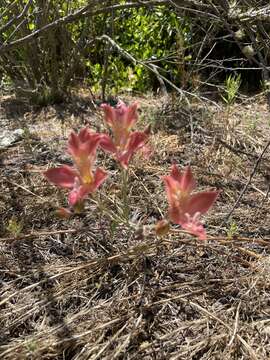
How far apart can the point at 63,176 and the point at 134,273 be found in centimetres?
64

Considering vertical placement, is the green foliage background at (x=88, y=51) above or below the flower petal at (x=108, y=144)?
below

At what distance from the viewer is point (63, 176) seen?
4.54 feet

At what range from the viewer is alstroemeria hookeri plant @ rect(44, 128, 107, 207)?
1364mm

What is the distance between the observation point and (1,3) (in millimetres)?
3291

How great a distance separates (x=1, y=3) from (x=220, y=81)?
1885mm

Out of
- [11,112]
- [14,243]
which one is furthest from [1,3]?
[14,243]

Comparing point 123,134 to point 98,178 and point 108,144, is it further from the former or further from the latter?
point 98,178

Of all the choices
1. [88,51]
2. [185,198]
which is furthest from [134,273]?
[88,51]

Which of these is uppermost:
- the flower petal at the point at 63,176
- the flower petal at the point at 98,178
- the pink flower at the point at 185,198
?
the flower petal at the point at 63,176

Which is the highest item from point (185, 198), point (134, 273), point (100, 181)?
point (100, 181)

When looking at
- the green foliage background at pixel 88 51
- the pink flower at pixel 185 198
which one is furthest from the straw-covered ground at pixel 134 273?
the green foliage background at pixel 88 51

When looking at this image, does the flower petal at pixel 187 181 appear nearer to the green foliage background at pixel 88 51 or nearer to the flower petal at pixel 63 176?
the flower petal at pixel 63 176

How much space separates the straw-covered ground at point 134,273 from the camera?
1.66 meters

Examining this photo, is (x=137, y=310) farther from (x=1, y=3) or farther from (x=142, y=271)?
(x=1, y=3)
